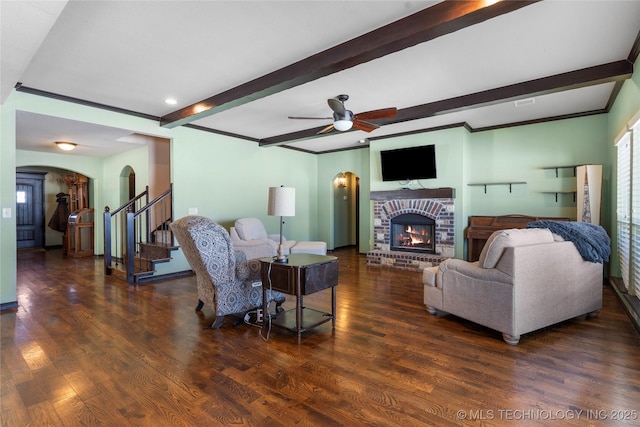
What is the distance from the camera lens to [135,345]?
9.28 ft

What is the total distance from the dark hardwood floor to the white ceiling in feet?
8.12

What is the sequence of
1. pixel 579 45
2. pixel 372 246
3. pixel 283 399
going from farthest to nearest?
pixel 372 246 → pixel 579 45 → pixel 283 399

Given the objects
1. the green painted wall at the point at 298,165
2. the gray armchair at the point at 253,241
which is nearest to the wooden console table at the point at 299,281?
the gray armchair at the point at 253,241

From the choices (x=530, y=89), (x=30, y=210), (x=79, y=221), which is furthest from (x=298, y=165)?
(x=30, y=210)

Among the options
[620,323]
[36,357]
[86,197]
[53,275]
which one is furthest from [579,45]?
[86,197]

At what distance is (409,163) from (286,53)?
3.98m

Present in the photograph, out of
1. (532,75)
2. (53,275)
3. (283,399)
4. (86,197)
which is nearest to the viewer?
(283,399)

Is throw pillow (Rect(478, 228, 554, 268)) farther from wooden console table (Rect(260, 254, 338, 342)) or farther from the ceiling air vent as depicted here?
the ceiling air vent

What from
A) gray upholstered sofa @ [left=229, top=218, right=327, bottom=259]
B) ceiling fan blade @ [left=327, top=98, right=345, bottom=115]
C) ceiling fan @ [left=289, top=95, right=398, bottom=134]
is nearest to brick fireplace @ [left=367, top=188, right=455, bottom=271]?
gray upholstered sofa @ [left=229, top=218, right=327, bottom=259]

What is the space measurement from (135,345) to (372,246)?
17.3ft

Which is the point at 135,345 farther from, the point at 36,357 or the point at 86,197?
the point at 86,197

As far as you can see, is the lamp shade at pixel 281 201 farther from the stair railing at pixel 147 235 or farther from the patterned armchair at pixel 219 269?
the stair railing at pixel 147 235

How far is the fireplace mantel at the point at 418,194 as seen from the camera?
6.14m

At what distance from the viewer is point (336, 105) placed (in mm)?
3773
